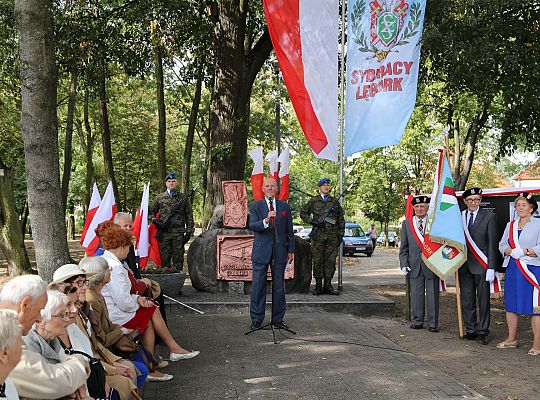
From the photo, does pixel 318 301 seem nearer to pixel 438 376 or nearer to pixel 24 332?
pixel 438 376

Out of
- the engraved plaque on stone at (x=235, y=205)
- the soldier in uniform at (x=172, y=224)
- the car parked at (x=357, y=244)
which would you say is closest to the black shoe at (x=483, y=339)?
the engraved plaque on stone at (x=235, y=205)

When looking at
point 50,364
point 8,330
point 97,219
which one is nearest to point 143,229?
point 97,219

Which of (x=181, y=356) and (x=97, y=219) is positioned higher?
(x=97, y=219)

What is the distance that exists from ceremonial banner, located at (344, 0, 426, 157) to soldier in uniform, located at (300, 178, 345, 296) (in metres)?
1.05

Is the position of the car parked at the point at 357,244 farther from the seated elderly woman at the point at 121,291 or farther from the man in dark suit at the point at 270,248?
→ the seated elderly woman at the point at 121,291

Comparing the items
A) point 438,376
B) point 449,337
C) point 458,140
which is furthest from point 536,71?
point 458,140

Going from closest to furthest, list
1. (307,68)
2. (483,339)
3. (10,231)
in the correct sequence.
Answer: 1. (483,339)
2. (307,68)
3. (10,231)

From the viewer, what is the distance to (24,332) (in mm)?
3760

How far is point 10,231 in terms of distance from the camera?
15258mm

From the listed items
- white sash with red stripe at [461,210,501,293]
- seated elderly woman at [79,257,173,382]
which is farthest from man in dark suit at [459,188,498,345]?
seated elderly woman at [79,257,173,382]

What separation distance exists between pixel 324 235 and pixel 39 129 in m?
5.82

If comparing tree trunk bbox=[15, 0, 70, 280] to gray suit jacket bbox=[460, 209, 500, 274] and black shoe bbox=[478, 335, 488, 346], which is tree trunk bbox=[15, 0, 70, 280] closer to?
gray suit jacket bbox=[460, 209, 500, 274]

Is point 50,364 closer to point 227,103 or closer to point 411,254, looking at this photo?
point 411,254

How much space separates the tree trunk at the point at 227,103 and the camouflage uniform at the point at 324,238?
149 inches
